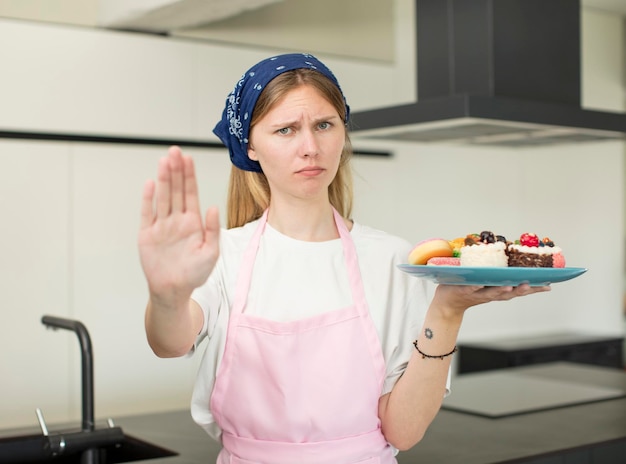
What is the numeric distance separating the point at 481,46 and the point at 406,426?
1.54 metres

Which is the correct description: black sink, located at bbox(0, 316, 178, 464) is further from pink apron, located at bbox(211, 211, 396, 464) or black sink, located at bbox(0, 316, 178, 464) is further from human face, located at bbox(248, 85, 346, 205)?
human face, located at bbox(248, 85, 346, 205)

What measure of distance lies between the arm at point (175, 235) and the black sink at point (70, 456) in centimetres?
119

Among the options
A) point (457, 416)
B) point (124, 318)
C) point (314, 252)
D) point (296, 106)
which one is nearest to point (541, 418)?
point (457, 416)

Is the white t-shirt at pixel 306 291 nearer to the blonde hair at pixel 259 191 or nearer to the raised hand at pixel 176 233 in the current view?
the blonde hair at pixel 259 191

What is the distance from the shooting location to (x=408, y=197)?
4570 mm

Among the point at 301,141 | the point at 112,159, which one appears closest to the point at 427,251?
the point at 301,141

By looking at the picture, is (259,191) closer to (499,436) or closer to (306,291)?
(306,291)

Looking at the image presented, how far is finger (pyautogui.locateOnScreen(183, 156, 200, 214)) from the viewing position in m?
1.16

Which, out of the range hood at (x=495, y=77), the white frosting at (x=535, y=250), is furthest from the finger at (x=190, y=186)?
the range hood at (x=495, y=77)

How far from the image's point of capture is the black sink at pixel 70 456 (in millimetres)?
2350

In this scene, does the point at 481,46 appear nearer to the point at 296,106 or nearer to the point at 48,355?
the point at 296,106

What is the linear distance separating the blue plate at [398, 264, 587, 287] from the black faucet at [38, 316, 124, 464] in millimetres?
1093

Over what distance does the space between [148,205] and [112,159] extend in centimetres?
251

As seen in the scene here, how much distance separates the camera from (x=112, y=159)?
359 centimetres
